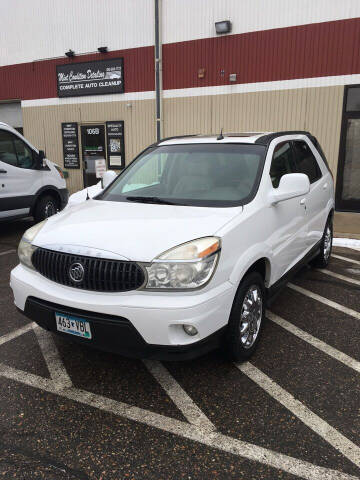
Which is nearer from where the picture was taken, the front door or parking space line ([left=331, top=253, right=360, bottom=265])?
parking space line ([left=331, top=253, right=360, bottom=265])

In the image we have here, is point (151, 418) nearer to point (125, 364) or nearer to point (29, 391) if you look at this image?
point (125, 364)

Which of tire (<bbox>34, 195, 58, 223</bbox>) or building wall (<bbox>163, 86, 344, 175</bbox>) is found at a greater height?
building wall (<bbox>163, 86, 344, 175</bbox>)

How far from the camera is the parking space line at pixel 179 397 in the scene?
271 cm

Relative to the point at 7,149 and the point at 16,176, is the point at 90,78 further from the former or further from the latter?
the point at 16,176

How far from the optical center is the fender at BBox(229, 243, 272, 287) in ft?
9.70

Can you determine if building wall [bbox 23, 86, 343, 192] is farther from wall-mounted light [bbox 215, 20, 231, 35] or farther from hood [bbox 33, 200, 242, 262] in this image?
hood [bbox 33, 200, 242, 262]

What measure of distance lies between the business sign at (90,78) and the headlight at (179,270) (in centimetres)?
1079

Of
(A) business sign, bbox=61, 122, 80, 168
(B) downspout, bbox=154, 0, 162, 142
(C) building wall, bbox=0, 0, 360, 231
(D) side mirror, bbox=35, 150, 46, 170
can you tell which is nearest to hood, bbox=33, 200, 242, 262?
(D) side mirror, bbox=35, 150, 46, 170

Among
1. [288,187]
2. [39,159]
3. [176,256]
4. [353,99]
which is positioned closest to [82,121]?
[39,159]

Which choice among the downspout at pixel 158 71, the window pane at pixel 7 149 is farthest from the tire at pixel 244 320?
the downspout at pixel 158 71

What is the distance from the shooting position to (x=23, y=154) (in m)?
8.00

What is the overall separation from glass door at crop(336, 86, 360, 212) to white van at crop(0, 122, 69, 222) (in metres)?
6.38

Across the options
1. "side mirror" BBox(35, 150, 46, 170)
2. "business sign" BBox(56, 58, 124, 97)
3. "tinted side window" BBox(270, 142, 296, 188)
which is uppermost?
"business sign" BBox(56, 58, 124, 97)

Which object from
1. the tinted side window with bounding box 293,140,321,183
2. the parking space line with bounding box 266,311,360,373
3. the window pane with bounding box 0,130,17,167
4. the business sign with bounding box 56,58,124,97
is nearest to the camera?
the parking space line with bounding box 266,311,360,373
